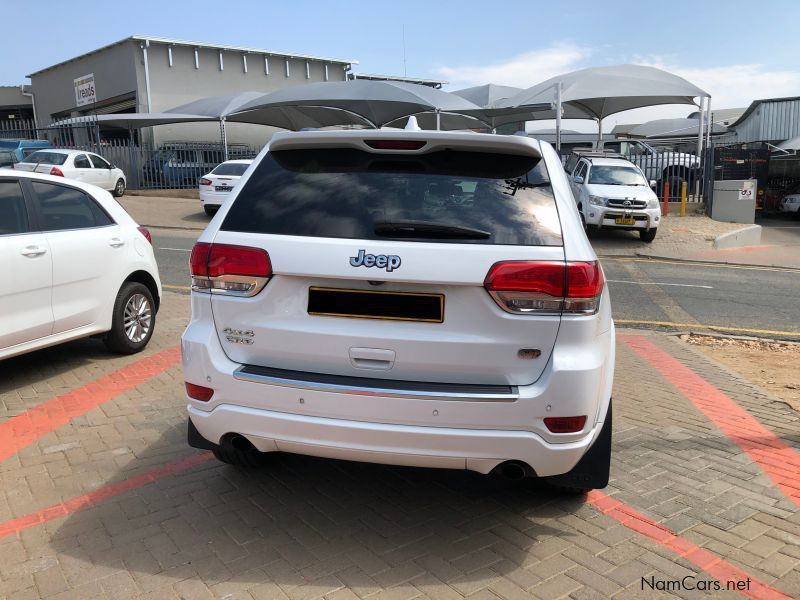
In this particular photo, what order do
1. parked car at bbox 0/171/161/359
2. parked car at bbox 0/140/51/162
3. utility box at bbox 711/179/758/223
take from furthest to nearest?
parked car at bbox 0/140/51/162 < utility box at bbox 711/179/758/223 < parked car at bbox 0/171/161/359

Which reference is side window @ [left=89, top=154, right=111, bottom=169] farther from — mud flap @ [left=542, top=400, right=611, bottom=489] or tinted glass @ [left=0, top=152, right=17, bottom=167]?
mud flap @ [left=542, top=400, right=611, bottom=489]

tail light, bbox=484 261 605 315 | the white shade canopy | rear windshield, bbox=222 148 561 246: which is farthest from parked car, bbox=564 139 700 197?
tail light, bbox=484 261 605 315

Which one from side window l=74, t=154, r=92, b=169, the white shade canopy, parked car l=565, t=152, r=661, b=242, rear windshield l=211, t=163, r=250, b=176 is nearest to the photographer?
parked car l=565, t=152, r=661, b=242

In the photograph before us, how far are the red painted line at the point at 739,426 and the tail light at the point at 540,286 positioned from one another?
201 cm

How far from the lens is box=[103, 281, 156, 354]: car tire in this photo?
20.2 feet

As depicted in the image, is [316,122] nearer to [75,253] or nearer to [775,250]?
[775,250]

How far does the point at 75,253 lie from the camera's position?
5.56m

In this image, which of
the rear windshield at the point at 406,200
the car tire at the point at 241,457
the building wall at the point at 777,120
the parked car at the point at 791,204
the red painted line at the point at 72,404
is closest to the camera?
the rear windshield at the point at 406,200

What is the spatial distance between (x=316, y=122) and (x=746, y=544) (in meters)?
29.9

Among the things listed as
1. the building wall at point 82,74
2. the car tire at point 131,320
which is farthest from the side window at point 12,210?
the building wall at point 82,74

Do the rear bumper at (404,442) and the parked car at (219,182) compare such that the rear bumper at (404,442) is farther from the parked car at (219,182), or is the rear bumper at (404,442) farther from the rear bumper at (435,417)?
the parked car at (219,182)

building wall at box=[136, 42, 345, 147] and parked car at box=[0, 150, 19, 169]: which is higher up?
building wall at box=[136, 42, 345, 147]

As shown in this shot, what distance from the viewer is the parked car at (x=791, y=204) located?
82.2 ft

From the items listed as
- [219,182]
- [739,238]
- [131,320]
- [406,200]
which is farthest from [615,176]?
[406,200]
